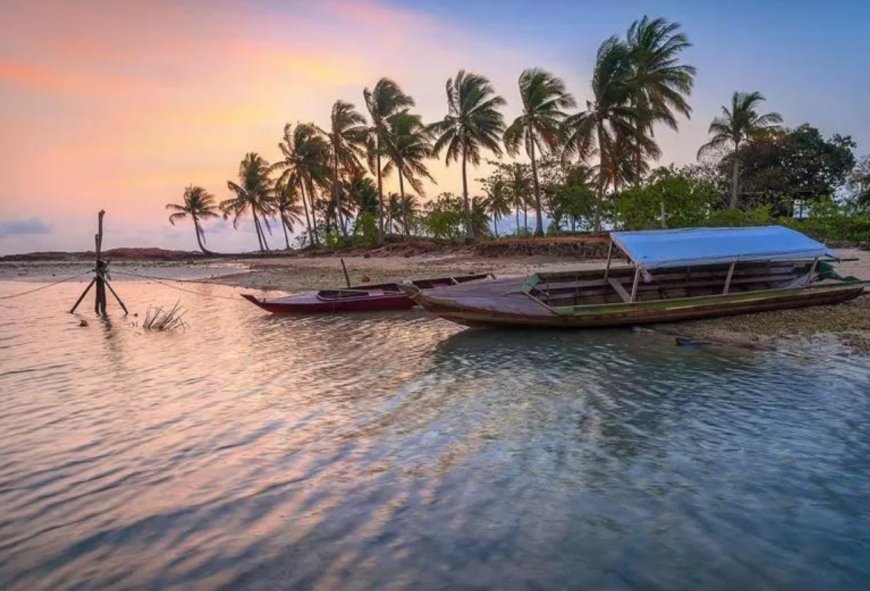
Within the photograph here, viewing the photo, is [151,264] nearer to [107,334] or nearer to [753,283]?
[107,334]

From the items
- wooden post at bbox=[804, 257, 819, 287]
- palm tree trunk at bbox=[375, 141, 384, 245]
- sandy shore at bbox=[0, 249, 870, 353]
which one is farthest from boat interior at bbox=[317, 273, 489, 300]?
palm tree trunk at bbox=[375, 141, 384, 245]

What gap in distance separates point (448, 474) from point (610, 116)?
1329 inches

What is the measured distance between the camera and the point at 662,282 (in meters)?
16.4

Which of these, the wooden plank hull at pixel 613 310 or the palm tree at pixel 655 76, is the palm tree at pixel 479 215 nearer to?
the palm tree at pixel 655 76

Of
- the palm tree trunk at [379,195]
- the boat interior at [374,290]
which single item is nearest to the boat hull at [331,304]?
the boat interior at [374,290]

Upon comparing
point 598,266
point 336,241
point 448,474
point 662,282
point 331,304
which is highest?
point 336,241

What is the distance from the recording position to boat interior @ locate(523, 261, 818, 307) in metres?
Result: 15.6

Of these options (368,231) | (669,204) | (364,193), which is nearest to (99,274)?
(669,204)

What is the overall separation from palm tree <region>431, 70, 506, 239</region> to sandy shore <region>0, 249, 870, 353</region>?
8.57 metres

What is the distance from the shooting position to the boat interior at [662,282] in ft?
51.0

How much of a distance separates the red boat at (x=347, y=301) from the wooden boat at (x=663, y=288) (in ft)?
17.2

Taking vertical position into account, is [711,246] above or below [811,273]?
above

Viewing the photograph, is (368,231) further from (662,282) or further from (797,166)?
(662,282)

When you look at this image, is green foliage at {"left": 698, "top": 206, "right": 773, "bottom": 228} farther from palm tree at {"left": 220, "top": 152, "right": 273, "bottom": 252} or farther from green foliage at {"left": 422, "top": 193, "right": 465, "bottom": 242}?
palm tree at {"left": 220, "top": 152, "right": 273, "bottom": 252}
